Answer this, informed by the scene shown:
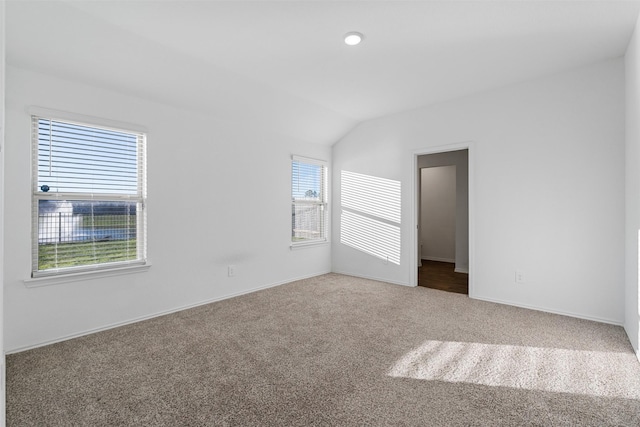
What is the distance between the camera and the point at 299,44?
8.89 feet

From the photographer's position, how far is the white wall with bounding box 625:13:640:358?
2.43 m

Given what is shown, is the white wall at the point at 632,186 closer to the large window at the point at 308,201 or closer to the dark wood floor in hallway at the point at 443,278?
the dark wood floor in hallway at the point at 443,278

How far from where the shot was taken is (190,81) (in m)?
3.17

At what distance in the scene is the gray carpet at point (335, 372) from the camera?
1.73m

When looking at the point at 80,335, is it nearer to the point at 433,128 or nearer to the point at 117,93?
the point at 117,93

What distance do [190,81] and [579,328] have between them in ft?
14.7

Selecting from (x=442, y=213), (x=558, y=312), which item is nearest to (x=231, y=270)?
(x=558, y=312)

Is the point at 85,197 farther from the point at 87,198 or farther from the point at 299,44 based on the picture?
the point at 299,44

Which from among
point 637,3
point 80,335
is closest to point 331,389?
point 80,335

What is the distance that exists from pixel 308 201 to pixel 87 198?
2.96 m

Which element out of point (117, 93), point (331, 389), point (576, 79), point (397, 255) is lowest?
point (331, 389)

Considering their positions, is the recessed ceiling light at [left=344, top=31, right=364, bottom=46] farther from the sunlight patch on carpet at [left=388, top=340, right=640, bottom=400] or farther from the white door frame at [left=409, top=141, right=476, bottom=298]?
the sunlight patch on carpet at [left=388, top=340, right=640, bottom=400]

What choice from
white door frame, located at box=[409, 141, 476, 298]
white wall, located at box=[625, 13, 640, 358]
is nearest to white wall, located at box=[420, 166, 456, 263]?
white door frame, located at box=[409, 141, 476, 298]

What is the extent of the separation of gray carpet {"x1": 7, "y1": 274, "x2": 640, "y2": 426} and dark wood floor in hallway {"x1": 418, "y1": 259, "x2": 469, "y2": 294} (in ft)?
3.76
